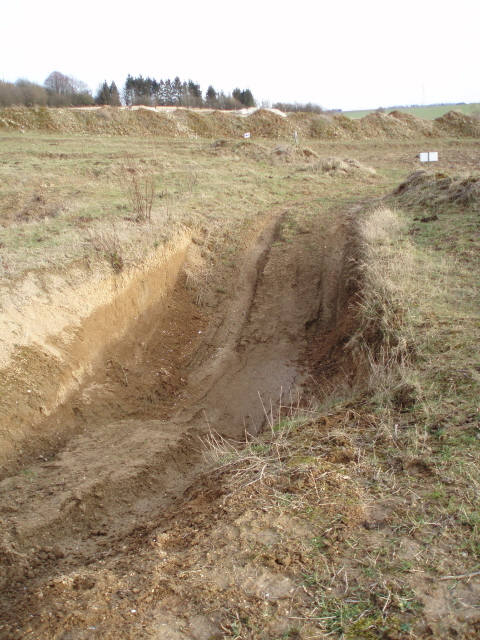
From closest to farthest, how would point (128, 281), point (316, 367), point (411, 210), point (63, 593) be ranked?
1. point (63, 593)
2. point (316, 367)
3. point (128, 281)
4. point (411, 210)

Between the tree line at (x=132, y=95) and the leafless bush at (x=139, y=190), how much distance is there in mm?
25493

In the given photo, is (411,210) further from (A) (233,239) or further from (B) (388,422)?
(B) (388,422)

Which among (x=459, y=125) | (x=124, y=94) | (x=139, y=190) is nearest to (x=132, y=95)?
(x=124, y=94)

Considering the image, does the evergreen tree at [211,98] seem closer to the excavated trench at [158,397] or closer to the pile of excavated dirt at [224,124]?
the pile of excavated dirt at [224,124]

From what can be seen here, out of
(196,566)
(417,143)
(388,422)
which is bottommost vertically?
(196,566)

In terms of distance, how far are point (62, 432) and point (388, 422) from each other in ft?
13.2

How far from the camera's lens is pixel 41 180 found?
1545 centimetres

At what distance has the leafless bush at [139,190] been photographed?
1067 centimetres

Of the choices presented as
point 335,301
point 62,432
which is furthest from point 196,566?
point 335,301

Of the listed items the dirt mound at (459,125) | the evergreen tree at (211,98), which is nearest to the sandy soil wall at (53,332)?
the dirt mound at (459,125)

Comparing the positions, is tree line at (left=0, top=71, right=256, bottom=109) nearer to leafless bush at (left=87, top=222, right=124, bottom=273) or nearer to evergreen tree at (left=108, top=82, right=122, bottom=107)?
evergreen tree at (left=108, top=82, right=122, bottom=107)

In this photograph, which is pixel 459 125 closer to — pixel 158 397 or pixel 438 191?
pixel 438 191

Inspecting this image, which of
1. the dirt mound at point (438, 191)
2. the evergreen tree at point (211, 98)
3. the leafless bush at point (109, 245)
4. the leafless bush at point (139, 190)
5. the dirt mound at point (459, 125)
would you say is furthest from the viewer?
the evergreen tree at point (211, 98)

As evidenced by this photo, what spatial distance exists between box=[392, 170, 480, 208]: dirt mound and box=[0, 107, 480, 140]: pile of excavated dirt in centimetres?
2007
